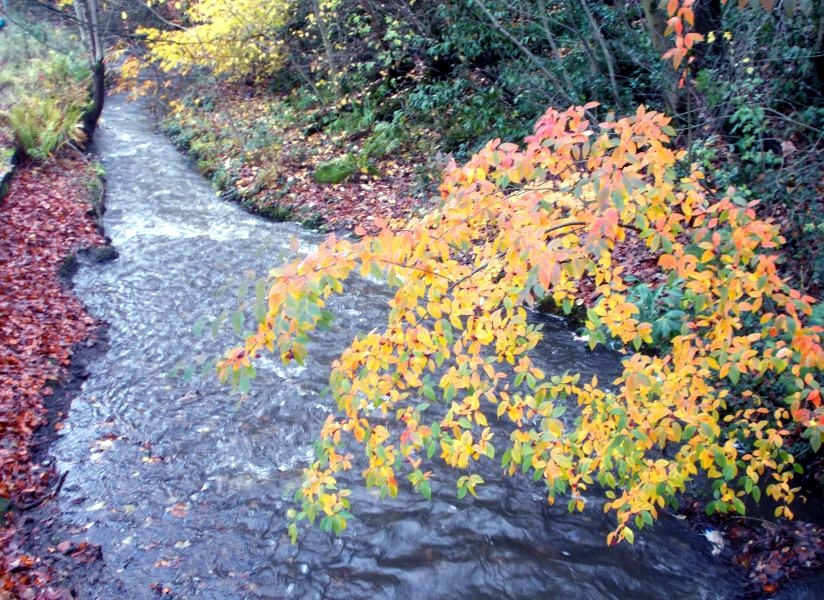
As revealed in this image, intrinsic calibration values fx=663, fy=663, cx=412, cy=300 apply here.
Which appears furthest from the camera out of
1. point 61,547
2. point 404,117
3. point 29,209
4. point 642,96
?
point 404,117

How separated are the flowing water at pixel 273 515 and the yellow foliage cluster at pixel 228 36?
30.5 feet

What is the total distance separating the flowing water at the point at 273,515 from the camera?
4.52m

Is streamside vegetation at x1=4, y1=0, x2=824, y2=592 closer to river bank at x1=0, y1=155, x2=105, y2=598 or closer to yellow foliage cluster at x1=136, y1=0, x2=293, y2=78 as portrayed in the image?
yellow foliage cluster at x1=136, y1=0, x2=293, y2=78

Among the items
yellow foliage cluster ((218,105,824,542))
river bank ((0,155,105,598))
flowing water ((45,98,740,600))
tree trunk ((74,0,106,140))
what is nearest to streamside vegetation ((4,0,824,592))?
yellow foliage cluster ((218,105,824,542))

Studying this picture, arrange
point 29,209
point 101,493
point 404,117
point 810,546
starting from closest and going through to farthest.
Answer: point 810,546, point 101,493, point 29,209, point 404,117

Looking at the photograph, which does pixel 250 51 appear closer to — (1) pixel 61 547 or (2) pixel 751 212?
(1) pixel 61 547

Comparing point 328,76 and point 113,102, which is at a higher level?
point 328,76

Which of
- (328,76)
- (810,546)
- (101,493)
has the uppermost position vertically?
(328,76)

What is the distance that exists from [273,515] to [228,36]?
13405 mm

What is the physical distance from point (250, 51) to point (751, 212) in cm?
1533

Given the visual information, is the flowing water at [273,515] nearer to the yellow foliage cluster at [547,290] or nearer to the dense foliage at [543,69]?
the yellow foliage cluster at [547,290]

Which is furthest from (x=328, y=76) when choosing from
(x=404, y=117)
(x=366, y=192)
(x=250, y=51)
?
(x=366, y=192)

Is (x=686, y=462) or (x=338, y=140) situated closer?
(x=686, y=462)

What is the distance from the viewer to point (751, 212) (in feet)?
9.78
